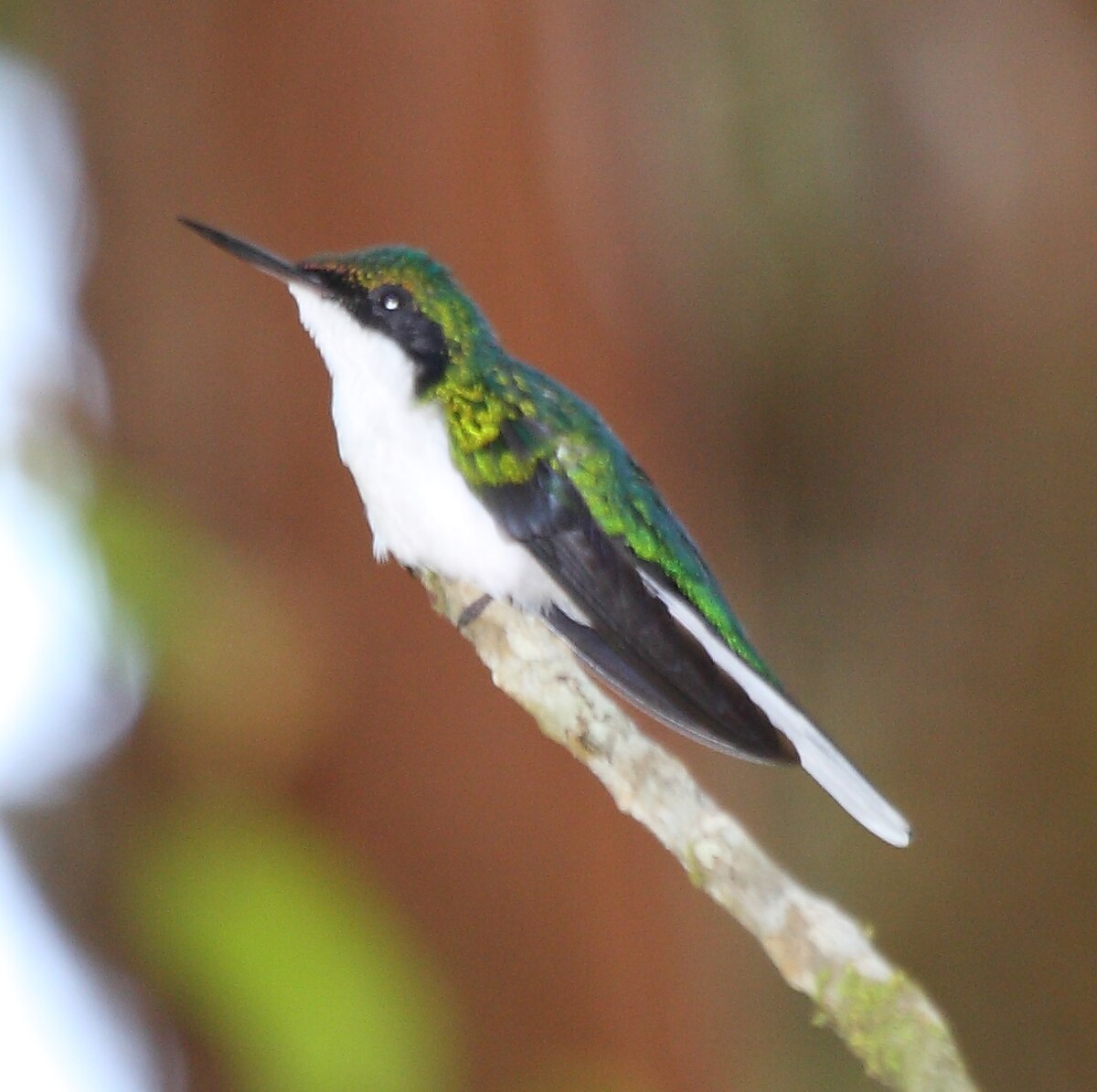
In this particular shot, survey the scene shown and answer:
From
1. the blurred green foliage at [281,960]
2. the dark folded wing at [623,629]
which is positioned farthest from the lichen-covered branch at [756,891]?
the blurred green foliage at [281,960]

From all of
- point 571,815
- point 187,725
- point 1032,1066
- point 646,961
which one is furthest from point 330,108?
point 1032,1066

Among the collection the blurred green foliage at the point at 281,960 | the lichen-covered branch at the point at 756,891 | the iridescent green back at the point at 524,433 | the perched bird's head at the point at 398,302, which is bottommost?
the blurred green foliage at the point at 281,960

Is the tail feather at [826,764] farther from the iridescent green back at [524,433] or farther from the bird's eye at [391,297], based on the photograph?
the bird's eye at [391,297]

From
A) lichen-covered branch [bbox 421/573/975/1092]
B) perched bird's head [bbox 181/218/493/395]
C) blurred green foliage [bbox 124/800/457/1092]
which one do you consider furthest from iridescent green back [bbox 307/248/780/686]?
blurred green foliage [bbox 124/800/457/1092]

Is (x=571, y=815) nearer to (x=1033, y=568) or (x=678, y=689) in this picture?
(x=678, y=689)

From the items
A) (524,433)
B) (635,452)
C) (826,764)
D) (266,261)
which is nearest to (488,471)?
(524,433)

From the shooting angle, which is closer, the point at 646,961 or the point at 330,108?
the point at 646,961

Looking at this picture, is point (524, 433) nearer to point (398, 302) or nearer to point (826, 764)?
point (398, 302)

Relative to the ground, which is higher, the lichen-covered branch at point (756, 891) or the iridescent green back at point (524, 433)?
the iridescent green back at point (524, 433)
